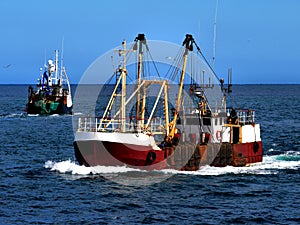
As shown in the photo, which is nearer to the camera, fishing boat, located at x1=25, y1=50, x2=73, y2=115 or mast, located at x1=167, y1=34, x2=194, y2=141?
mast, located at x1=167, y1=34, x2=194, y2=141

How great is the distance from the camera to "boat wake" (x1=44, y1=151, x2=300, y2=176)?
156 ft

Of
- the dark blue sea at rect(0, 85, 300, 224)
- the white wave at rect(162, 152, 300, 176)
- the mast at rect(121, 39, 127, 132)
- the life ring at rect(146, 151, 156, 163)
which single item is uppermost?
the mast at rect(121, 39, 127, 132)

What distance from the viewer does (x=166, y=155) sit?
48531 millimetres

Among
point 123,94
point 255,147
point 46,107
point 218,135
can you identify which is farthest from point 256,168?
point 46,107

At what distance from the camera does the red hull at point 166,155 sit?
46.1m

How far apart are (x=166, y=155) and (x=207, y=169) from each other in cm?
540

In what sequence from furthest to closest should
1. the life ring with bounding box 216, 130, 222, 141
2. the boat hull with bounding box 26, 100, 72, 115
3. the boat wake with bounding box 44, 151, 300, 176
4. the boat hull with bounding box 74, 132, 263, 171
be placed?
the boat hull with bounding box 26, 100, 72, 115
the life ring with bounding box 216, 130, 222, 141
the boat wake with bounding box 44, 151, 300, 176
the boat hull with bounding box 74, 132, 263, 171

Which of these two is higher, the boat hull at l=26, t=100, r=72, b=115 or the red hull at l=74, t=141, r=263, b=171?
the boat hull at l=26, t=100, r=72, b=115

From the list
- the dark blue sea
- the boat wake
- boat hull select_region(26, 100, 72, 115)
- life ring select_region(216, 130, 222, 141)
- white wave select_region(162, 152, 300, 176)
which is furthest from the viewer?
boat hull select_region(26, 100, 72, 115)

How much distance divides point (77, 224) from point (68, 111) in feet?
320

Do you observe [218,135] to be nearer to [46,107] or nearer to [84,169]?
[84,169]

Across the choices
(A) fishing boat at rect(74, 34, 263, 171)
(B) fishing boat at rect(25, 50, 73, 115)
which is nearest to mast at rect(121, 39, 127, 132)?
(A) fishing boat at rect(74, 34, 263, 171)

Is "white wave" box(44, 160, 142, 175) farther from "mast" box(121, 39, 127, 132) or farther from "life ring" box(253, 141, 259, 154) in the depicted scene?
"life ring" box(253, 141, 259, 154)

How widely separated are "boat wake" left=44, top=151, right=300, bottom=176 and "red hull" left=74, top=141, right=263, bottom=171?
1.52ft
